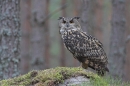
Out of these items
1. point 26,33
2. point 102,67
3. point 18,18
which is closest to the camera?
point 102,67

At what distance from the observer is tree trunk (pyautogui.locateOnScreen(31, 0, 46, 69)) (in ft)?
41.8

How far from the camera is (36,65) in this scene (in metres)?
13.3

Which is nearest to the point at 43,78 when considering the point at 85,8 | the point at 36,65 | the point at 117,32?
the point at 85,8

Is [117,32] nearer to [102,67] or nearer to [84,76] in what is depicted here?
[102,67]

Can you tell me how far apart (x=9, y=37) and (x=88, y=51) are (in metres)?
1.99

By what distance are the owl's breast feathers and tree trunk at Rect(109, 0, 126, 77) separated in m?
3.79

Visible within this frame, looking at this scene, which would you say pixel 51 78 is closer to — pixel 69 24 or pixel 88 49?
pixel 88 49

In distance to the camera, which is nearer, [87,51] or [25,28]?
[87,51]

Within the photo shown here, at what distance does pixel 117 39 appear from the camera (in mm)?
11695

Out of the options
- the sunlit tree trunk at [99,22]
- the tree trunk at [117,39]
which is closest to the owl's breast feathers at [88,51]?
the tree trunk at [117,39]

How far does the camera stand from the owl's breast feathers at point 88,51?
769 cm

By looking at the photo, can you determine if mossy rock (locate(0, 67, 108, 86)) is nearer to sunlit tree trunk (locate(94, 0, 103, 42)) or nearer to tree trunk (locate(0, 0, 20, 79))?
tree trunk (locate(0, 0, 20, 79))

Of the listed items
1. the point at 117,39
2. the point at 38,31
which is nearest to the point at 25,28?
the point at 38,31

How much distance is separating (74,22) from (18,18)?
146 centimetres
